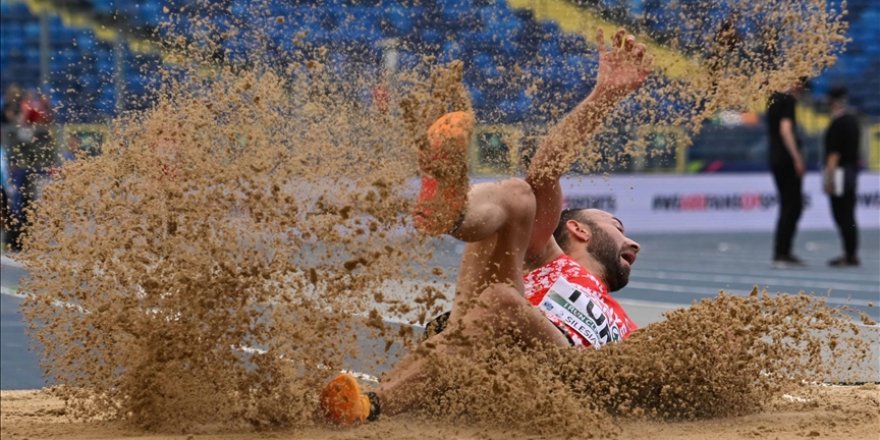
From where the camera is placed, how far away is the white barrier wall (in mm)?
20047

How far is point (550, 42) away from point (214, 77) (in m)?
1.20

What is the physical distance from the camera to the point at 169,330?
394cm

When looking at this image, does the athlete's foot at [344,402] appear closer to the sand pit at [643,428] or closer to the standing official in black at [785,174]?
the sand pit at [643,428]

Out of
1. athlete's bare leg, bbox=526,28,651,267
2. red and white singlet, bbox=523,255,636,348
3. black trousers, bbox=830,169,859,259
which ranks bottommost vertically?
black trousers, bbox=830,169,859,259

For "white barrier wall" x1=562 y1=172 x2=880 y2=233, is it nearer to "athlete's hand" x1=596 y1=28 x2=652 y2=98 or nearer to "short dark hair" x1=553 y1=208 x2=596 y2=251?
"short dark hair" x1=553 y1=208 x2=596 y2=251

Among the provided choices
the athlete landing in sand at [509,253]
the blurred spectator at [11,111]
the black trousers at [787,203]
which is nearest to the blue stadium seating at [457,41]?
the athlete landing in sand at [509,253]

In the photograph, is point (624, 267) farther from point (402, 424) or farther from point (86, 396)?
point (86, 396)

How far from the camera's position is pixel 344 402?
12.8ft

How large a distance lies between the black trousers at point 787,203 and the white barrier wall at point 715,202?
219 inches

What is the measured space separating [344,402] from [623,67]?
1.41 meters

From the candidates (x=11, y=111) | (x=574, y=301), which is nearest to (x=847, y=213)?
(x=11, y=111)

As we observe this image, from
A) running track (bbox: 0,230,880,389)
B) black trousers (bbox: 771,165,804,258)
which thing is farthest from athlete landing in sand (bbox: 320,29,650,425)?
black trousers (bbox: 771,165,804,258)

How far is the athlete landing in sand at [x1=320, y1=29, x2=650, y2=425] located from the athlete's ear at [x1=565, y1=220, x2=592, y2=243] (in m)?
0.19

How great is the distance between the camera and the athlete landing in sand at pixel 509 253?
3.67 metres
